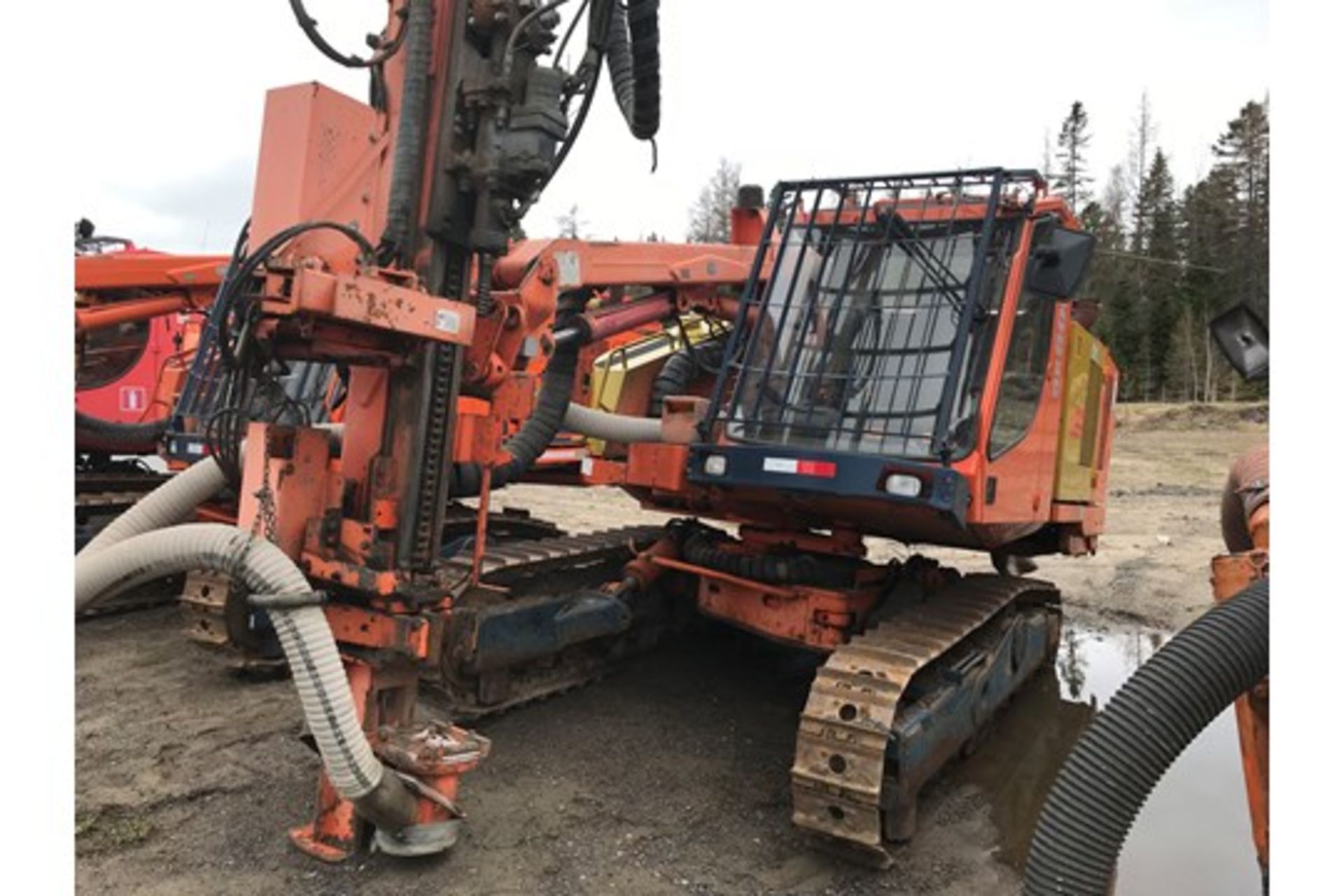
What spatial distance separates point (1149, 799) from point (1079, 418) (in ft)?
10.7

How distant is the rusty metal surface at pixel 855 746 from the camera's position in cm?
418

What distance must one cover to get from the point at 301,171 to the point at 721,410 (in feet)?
8.55

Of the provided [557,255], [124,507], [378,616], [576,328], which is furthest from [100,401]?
[378,616]

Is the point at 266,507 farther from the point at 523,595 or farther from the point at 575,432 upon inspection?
the point at 575,432

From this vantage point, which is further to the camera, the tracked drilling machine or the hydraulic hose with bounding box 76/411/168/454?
the hydraulic hose with bounding box 76/411/168/454

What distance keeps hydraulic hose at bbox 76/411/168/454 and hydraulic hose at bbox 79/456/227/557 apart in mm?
4738

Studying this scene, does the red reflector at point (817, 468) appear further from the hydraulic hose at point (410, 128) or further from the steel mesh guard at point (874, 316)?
the hydraulic hose at point (410, 128)

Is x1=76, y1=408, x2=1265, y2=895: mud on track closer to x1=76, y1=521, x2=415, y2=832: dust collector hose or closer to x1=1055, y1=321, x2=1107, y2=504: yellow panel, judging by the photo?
x1=76, y1=521, x2=415, y2=832: dust collector hose

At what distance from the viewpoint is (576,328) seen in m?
6.09

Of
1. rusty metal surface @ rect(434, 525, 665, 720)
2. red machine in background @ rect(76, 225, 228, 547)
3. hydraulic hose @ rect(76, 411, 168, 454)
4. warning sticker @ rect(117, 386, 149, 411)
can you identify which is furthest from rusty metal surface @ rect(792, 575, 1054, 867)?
warning sticker @ rect(117, 386, 149, 411)

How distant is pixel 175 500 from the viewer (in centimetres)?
436

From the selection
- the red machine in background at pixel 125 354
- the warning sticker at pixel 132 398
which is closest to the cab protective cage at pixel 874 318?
the red machine in background at pixel 125 354

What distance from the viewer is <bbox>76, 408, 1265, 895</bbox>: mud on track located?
13.4ft

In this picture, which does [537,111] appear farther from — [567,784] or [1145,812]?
[1145,812]
